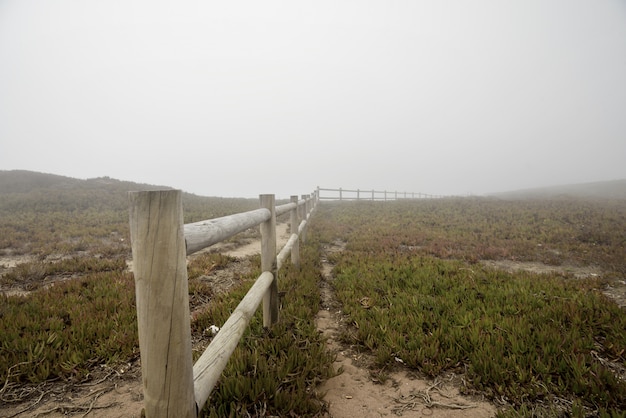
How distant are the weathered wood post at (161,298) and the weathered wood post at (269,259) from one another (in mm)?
1770

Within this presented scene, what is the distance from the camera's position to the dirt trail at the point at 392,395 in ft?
7.33

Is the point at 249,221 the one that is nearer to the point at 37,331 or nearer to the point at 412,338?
the point at 412,338

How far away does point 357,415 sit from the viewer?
2221 mm

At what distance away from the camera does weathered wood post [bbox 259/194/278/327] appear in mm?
2977

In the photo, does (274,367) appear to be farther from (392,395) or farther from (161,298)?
(161,298)

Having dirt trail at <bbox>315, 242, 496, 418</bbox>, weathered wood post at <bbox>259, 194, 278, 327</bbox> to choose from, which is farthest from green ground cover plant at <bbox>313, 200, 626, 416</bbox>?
weathered wood post at <bbox>259, 194, 278, 327</bbox>

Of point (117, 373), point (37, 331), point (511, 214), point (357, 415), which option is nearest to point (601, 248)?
point (511, 214)

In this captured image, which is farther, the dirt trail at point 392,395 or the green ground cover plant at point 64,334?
the green ground cover plant at point 64,334

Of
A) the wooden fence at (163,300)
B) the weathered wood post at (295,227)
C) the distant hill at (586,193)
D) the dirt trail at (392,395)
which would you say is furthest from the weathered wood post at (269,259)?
the distant hill at (586,193)

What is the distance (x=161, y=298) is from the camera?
111 cm

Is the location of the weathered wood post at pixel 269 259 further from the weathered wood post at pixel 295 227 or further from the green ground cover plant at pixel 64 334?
the weathered wood post at pixel 295 227

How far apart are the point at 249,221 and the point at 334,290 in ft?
10.7

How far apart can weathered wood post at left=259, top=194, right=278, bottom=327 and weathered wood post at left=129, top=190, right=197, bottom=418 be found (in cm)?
177

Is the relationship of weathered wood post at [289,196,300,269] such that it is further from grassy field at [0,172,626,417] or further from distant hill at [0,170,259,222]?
distant hill at [0,170,259,222]
